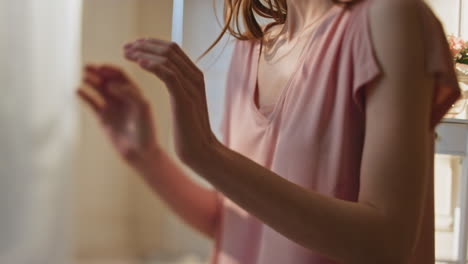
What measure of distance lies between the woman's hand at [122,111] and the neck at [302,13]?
320 millimetres

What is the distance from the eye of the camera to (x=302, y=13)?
0.46 m

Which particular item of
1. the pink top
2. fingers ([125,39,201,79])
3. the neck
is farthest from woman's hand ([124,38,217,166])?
the neck

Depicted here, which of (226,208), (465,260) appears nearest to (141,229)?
(226,208)

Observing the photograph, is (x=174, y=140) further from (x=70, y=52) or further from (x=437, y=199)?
(x=437, y=199)

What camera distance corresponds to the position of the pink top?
0.37m

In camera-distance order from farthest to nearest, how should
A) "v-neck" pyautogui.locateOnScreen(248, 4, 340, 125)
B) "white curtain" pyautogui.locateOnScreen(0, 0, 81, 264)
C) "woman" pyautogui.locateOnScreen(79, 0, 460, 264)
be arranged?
"v-neck" pyautogui.locateOnScreen(248, 4, 340, 125)
"woman" pyautogui.locateOnScreen(79, 0, 460, 264)
"white curtain" pyautogui.locateOnScreen(0, 0, 81, 264)

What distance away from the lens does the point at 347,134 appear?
15.1 inches

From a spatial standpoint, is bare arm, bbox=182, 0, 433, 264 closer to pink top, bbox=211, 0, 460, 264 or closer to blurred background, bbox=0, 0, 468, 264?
pink top, bbox=211, 0, 460, 264

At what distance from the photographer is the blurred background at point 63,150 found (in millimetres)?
Result: 143

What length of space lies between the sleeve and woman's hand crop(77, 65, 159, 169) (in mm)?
224

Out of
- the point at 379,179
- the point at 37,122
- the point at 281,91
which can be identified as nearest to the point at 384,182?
the point at 379,179

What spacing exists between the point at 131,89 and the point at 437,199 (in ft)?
6.10

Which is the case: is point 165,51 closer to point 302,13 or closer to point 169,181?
point 169,181

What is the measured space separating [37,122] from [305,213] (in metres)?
0.19
